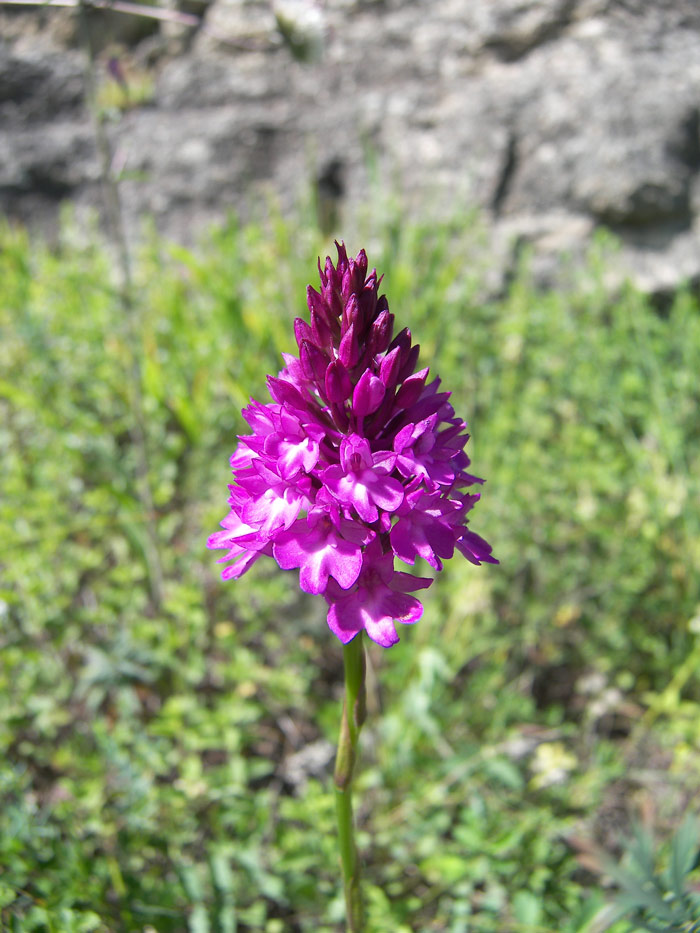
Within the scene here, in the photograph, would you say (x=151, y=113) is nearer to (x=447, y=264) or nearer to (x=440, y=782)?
(x=447, y=264)

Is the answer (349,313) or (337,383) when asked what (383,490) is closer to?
(337,383)

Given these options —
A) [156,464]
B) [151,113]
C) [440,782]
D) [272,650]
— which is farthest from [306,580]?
[151,113]

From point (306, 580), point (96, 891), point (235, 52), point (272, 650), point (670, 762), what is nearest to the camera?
point (306, 580)

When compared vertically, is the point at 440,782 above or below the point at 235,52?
below

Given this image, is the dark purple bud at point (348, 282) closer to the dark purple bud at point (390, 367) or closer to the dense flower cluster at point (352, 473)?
the dense flower cluster at point (352, 473)

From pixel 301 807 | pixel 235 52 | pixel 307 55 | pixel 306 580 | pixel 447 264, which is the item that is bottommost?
pixel 301 807

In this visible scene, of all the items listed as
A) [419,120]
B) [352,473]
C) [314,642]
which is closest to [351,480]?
[352,473]

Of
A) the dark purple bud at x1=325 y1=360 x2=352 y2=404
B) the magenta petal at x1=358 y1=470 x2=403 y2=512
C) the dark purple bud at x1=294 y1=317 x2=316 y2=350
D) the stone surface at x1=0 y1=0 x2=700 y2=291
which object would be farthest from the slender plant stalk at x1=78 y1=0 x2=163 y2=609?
the stone surface at x1=0 y1=0 x2=700 y2=291
